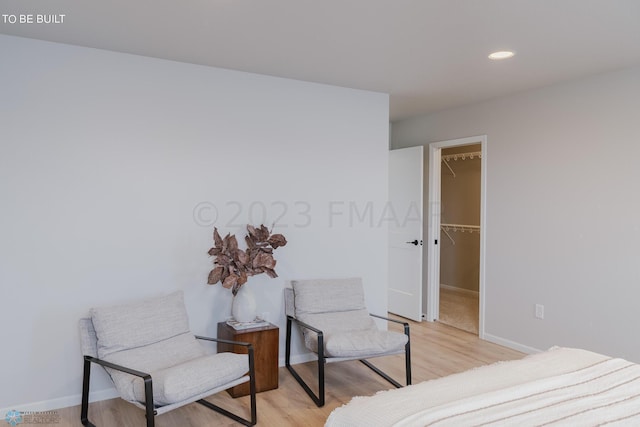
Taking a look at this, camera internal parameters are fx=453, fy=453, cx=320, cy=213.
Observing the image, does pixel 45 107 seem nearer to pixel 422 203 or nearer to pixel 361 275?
pixel 361 275

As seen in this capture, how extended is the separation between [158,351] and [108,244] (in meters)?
0.89

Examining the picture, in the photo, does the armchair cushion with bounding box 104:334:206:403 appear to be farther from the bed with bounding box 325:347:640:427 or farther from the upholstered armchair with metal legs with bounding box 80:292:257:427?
the bed with bounding box 325:347:640:427

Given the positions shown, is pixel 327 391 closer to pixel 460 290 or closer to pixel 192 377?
pixel 192 377

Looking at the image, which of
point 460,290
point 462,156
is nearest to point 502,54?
point 462,156

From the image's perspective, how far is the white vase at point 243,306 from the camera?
3.45 m

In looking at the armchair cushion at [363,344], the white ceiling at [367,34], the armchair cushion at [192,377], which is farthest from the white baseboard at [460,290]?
the armchair cushion at [192,377]

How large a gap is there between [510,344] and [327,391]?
210cm

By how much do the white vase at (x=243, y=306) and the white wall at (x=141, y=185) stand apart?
0.29 m

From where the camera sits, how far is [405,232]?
18.0 ft

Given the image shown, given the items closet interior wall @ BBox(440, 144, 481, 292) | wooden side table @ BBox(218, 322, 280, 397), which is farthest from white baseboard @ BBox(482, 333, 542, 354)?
wooden side table @ BBox(218, 322, 280, 397)

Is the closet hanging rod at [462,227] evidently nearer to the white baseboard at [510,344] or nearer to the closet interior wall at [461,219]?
the closet interior wall at [461,219]

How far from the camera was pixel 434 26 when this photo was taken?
277cm

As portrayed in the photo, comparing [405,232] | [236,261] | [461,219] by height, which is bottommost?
[236,261]

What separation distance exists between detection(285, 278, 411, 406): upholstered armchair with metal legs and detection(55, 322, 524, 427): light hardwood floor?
0.11 meters
